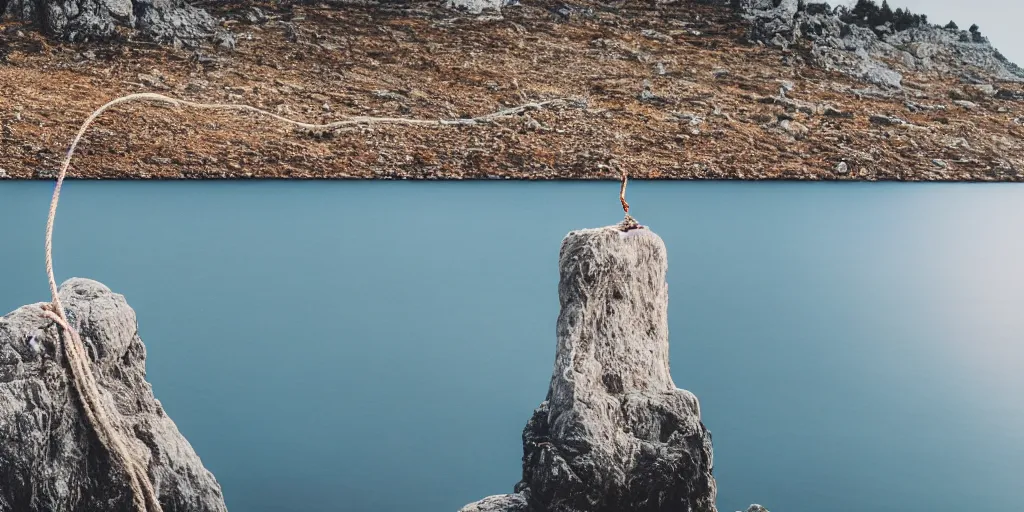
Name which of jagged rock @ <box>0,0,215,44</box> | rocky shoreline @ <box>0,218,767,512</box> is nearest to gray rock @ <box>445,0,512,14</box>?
jagged rock @ <box>0,0,215,44</box>

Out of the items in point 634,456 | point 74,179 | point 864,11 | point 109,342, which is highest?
point 864,11

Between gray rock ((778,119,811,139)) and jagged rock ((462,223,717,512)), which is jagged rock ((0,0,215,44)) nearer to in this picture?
gray rock ((778,119,811,139))

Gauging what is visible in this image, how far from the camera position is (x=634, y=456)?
2.53 meters

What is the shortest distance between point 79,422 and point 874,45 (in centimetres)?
855

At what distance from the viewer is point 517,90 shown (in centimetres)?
885

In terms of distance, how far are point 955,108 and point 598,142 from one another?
10.6 feet

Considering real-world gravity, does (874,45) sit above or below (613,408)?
above

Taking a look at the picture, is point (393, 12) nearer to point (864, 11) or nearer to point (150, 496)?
point (864, 11)

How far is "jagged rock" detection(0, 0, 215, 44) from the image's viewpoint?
840 cm

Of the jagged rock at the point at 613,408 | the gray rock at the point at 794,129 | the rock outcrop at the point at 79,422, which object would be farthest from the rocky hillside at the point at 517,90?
the rock outcrop at the point at 79,422

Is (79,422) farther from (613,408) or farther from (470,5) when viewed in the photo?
(470,5)

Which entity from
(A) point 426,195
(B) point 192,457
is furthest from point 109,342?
(A) point 426,195

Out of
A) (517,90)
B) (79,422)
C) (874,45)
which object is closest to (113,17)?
(517,90)

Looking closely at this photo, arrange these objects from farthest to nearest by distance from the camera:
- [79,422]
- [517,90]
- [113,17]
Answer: [517,90]
[113,17]
[79,422]
